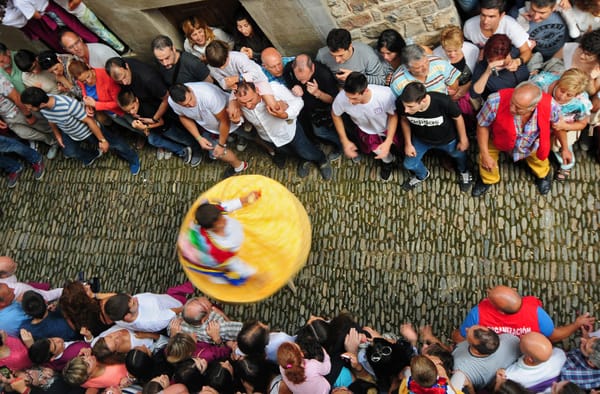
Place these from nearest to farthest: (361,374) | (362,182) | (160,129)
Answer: (361,374) → (362,182) → (160,129)

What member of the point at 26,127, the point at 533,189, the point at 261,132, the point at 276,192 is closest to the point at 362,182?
the point at 261,132

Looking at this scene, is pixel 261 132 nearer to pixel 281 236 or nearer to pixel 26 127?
pixel 281 236

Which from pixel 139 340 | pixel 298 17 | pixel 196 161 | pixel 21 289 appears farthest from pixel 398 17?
pixel 21 289

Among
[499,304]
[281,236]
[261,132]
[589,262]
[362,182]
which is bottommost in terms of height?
[589,262]

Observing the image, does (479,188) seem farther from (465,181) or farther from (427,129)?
(427,129)

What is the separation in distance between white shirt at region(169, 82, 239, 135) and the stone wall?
1.68 meters

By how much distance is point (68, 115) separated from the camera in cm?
711

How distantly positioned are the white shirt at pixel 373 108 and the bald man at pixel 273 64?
83 centimetres

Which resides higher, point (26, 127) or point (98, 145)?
point (26, 127)

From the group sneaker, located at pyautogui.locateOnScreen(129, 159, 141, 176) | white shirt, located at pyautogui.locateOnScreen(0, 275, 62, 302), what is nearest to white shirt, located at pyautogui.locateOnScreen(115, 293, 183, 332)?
white shirt, located at pyautogui.locateOnScreen(0, 275, 62, 302)

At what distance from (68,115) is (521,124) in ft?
18.1

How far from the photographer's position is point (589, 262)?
5840mm

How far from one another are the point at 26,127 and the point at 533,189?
23.1 feet

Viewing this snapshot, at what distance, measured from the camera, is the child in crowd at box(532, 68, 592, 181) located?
17.1 feet
